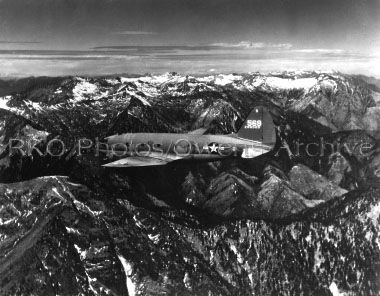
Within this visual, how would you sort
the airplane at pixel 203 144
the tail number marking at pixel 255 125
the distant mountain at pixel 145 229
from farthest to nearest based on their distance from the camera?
the distant mountain at pixel 145 229 < the tail number marking at pixel 255 125 < the airplane at pixel 203 144

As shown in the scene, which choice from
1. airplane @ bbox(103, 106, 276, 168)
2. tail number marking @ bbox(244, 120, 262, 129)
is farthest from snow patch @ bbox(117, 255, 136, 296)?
tail number marking @ bbox(244, 120, 262, 129)

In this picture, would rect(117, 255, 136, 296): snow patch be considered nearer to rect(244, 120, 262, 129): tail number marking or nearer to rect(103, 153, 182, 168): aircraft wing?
rect(103, 153, 182, 168): aircraft wing

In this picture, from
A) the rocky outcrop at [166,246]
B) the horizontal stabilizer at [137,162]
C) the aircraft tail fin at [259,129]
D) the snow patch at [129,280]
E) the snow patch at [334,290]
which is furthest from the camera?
the snow patch at [334,290]

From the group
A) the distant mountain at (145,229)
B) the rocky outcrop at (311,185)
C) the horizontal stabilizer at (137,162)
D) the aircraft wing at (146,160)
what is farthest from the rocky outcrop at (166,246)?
the horizontal stabilizer at (137,162)

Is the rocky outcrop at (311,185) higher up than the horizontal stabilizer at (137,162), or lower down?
lower down

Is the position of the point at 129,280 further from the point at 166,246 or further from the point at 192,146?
the point at 192,146

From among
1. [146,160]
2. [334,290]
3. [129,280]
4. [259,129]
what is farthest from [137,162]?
[334,290]

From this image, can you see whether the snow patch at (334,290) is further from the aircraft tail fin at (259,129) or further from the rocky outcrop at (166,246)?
the aircraft tail fin at (259,129)
